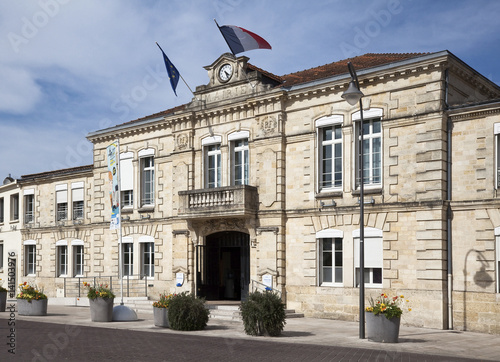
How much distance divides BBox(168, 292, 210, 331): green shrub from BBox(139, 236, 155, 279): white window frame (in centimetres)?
973

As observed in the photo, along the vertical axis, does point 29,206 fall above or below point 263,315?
above

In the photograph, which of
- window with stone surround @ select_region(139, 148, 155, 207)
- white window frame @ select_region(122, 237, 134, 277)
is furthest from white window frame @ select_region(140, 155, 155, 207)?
white window frame @ select_region(122, 237, 134, 277)

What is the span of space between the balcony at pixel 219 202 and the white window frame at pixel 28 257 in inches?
532

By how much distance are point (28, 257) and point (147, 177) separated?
35.7ft

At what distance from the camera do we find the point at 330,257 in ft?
70.5

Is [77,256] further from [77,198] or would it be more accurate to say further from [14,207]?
[14,207]

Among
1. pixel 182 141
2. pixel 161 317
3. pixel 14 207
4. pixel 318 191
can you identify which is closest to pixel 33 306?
pixel 161 317

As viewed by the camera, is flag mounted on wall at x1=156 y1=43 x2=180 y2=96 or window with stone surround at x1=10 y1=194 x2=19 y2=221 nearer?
flag mounted on wall at x1=156 y1=43 x2=180 y2=96

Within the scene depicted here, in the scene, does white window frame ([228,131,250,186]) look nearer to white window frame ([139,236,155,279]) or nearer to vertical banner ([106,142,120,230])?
vertical banner ([106,142,120,230])

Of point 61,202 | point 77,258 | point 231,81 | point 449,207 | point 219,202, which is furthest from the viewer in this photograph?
point 61,202

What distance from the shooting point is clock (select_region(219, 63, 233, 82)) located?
24.5 meters

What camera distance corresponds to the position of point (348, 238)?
68.4ft

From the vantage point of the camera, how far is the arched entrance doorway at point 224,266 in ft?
81.6

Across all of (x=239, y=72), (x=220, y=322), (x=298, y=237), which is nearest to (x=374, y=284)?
(x=298, y=237)
